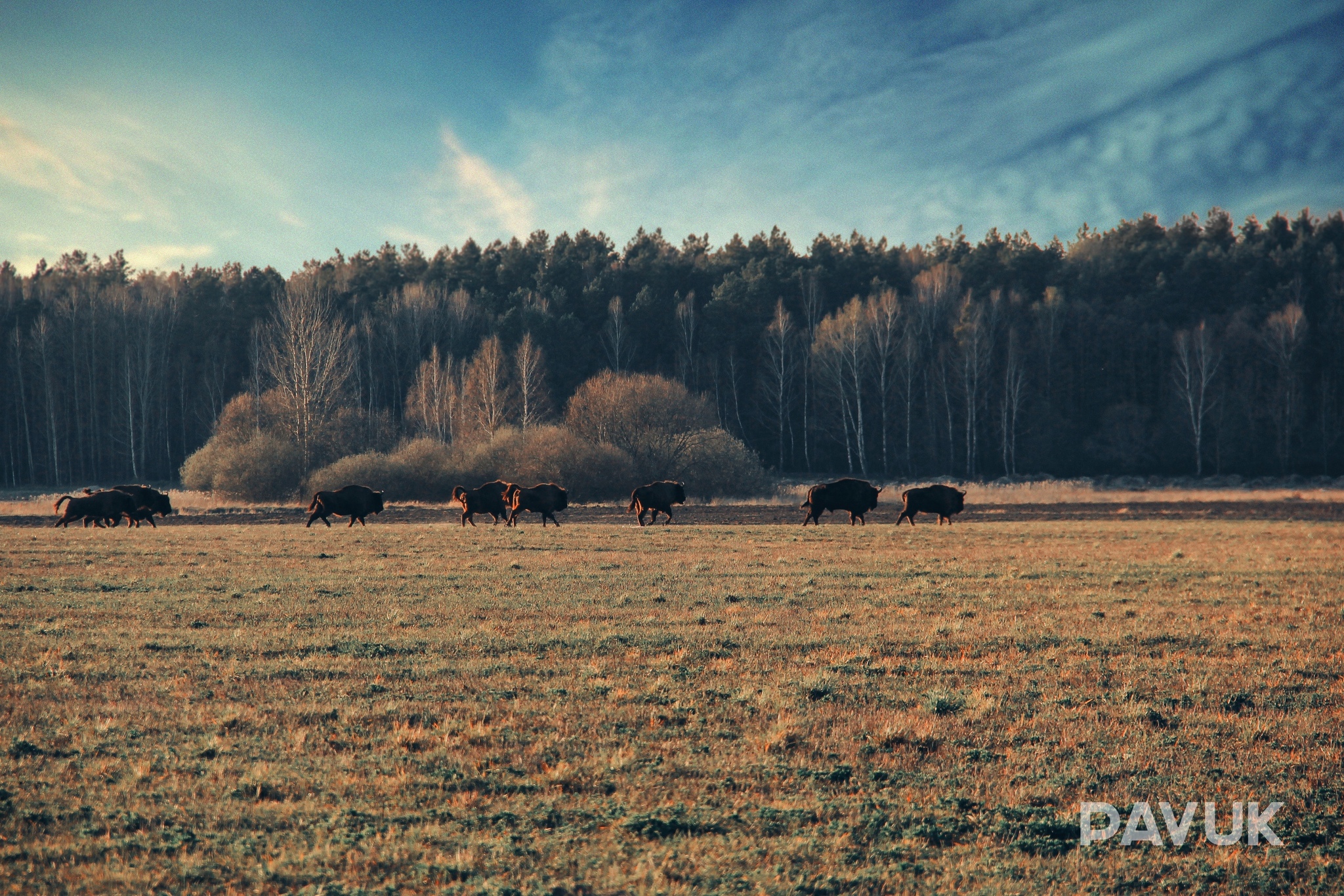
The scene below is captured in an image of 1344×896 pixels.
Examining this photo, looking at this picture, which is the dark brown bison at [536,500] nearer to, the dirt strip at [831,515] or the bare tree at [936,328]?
the dirt strip at [831,515]

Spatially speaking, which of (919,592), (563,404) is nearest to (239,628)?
(919,592)

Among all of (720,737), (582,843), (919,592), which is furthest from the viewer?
(919,592)

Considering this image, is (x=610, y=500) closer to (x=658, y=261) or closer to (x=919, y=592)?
(x=919, y=592)

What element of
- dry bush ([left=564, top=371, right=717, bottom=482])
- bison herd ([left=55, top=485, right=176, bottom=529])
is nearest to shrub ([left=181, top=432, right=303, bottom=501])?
bison herd ([left=55, top=485, right=176, bottom=529])

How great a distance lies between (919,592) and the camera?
14.4m

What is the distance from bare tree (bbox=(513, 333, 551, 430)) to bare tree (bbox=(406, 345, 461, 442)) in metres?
5.30

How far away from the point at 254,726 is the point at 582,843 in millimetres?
3647

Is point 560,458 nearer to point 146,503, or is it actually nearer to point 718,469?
point 718,469

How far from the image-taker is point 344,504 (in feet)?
103

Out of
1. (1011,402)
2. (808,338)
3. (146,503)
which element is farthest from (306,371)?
(1011,402)

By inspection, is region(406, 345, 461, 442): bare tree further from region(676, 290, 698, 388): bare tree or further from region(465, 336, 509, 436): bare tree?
region(676, 290, 698, 388): bare tree

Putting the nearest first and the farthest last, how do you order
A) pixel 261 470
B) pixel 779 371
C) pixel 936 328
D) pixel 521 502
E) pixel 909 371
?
pixel 521 502 < pixel 261 470 < pixel 909 371 < pixel 779 371 < pixel 936 328

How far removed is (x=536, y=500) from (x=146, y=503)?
1619 cm

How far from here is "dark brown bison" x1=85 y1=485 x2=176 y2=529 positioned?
31312mm
